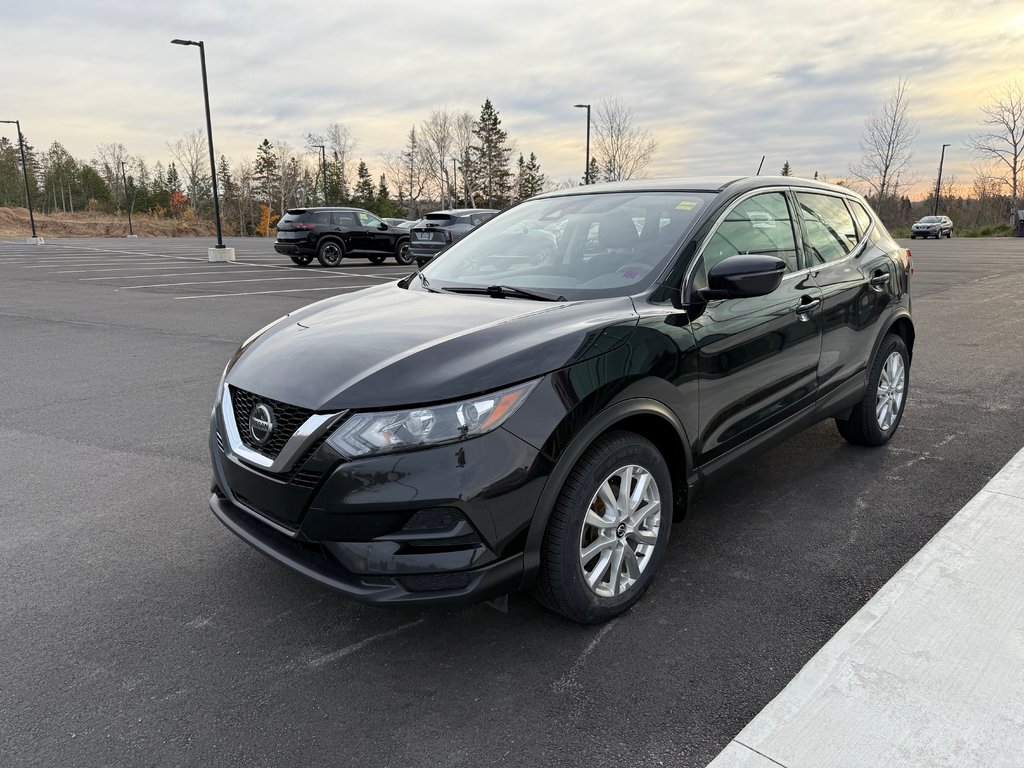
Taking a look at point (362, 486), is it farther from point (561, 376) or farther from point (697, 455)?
point (697, 455)

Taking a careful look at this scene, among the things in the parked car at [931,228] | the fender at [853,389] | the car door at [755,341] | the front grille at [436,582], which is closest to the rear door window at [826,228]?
the car door at [755,341]

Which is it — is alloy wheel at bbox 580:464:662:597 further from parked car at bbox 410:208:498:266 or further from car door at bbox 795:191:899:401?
parked car at bbox 410:208:498:266

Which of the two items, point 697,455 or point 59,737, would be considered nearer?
point 59,737

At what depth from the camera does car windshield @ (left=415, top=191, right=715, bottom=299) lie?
3258 millimetres

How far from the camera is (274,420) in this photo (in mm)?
2566

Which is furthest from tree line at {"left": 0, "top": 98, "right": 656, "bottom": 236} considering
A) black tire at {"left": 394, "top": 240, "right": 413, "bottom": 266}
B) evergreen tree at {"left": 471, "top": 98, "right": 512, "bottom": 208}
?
black tire at {"left": 394, "top": 240, "right": 413, "bottom": 266}

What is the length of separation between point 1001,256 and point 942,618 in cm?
2950

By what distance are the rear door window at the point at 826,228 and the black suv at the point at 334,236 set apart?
61.8 feet

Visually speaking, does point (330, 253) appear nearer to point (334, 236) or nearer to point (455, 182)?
point (334, 236)

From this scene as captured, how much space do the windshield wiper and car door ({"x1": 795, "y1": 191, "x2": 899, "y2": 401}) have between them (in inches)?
64.8

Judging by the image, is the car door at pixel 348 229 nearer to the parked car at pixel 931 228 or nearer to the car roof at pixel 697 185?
the car roof at pixel 697 185

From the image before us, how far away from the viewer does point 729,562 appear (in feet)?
10.9

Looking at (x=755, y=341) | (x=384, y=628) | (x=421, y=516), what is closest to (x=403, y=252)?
(x=755, y=341)

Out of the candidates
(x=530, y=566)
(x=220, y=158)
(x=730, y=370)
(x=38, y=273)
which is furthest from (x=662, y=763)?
(x=220, y=158)
